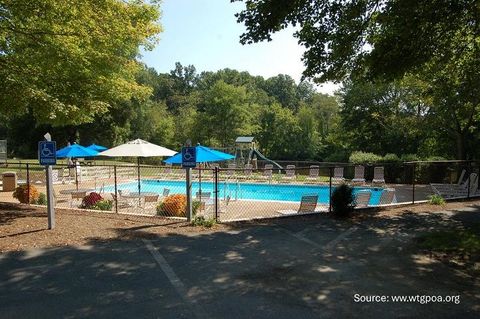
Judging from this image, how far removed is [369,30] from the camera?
37.5 feet

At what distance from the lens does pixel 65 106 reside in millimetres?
10227

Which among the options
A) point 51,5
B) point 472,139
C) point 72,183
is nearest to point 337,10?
point 51,5

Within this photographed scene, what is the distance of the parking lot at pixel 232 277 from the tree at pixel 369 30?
Result: 4.57 m

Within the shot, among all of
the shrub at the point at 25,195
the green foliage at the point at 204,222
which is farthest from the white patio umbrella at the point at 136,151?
the green foliage at the point at 204,222

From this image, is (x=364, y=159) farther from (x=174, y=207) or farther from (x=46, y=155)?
(x=46, y=155)

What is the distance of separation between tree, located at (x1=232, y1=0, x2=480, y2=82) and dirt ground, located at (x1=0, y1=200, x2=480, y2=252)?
4308 millimetres

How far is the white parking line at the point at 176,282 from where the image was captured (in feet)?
16.2

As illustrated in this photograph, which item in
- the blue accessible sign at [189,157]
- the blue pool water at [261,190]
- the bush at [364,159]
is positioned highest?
the blue accessible sign at [189,157]

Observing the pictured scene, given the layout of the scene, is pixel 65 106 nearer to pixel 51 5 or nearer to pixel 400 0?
pixel 51 5

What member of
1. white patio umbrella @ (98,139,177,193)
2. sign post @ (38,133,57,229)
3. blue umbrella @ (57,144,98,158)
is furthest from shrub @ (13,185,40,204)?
sign post @ (38,133,57,229)

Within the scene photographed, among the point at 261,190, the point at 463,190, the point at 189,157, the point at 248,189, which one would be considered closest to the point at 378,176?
the point at 261,190

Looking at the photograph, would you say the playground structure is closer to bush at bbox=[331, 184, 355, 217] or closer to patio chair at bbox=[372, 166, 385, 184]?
patio chair at bbox=[372, 166, 385, 184]

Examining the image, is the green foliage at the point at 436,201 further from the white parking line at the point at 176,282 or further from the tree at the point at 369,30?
the white parking line at the point at 176,282

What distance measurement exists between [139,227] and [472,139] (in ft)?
68.2
